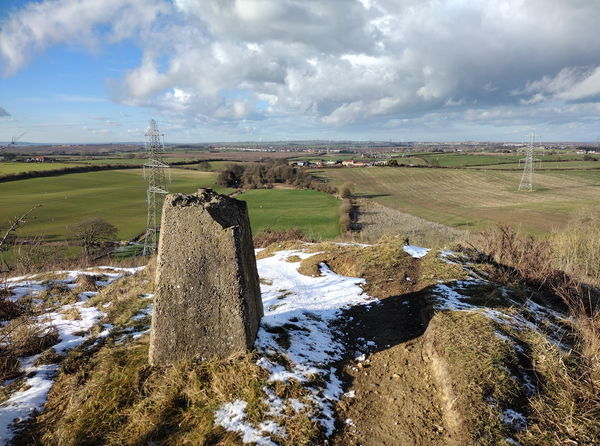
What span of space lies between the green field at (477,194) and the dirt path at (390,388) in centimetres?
3072

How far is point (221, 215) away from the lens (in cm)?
514

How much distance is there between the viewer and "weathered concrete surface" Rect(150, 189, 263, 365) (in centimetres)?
506

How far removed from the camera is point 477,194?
62906 millimetres

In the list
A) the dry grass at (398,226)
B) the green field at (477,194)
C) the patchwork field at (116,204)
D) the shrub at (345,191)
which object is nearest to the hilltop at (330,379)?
the patchwork field at (116,204)

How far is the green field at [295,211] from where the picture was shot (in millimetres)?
41688

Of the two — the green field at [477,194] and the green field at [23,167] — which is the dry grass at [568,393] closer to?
the green field at [477,194]

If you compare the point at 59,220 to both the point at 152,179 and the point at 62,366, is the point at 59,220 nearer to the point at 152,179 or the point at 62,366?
the point at 152,179

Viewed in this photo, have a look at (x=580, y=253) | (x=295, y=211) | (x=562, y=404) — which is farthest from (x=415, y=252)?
(x=295, y=211)

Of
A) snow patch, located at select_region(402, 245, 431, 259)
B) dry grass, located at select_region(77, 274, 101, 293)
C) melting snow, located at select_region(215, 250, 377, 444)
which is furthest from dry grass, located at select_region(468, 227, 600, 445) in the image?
dry grass, located at select_region(77, 274, 101, 293)

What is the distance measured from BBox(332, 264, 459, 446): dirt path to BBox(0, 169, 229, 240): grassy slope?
36.1 m

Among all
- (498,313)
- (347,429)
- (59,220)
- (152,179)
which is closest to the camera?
(347,429)

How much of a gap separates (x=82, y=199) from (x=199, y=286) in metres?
62.4

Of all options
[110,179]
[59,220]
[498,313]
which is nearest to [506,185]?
[498,313]

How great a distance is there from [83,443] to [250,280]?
2.97 metres
